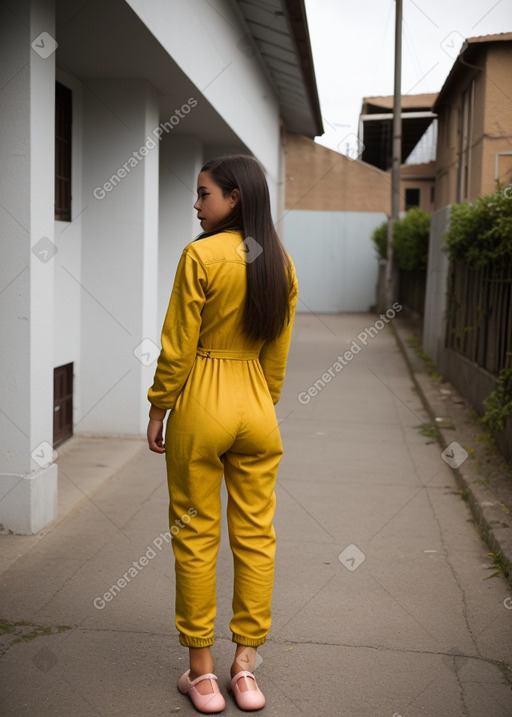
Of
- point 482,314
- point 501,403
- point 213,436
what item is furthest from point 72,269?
point 213,436

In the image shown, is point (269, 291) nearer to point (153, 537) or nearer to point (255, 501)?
point (255, 501)

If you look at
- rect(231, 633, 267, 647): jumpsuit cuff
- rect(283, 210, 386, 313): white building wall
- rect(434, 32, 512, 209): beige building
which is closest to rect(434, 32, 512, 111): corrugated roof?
rect(434, 32, 512, 209): beige building

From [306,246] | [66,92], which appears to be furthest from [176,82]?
[306,246]

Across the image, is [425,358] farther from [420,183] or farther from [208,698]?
[420,183]

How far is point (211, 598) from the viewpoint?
3.05 metres

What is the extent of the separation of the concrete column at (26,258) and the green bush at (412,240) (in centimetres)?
1347

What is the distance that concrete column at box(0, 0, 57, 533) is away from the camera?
14.7 ft

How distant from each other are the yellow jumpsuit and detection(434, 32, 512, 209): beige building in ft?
21.3

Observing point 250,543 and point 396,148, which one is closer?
point 250,543

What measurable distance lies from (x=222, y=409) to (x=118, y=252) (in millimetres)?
4585

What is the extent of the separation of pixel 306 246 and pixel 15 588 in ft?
71.1

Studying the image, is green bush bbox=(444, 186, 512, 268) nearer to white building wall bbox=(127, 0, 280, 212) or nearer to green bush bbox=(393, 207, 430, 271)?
white building wall bbox=(127, 0, 280, 212)

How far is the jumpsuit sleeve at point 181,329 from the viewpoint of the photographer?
114 inches

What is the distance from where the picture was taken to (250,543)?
3.07 metres
